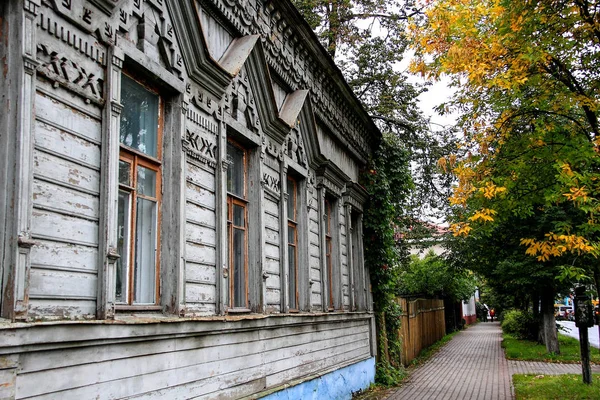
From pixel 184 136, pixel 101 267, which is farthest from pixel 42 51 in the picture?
pixel 184 136

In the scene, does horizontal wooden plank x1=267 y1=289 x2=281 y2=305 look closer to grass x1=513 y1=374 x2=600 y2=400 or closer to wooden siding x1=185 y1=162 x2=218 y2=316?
wooden siding x1=185 y1=162 x2=218 y2=316

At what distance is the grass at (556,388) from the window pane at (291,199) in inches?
223

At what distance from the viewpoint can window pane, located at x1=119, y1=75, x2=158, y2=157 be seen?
5332mm

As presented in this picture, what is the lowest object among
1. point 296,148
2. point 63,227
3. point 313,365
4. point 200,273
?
point 313,365

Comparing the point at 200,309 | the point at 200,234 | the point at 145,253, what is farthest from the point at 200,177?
the point at 200,309

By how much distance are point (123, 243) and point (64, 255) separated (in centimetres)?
97

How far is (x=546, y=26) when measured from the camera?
344 inches

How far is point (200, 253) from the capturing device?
615cm

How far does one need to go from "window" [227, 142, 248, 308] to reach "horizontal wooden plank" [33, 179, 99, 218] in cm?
287

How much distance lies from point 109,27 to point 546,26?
6.61m

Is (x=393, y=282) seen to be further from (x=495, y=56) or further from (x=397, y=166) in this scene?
(x=495, y=56)

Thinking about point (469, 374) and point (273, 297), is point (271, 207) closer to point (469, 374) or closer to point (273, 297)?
point (273, 297)

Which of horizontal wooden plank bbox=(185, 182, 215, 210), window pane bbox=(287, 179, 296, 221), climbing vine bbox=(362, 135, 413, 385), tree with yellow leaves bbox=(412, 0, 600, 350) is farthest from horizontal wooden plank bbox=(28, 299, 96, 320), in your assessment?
climbing vine bbox=(362, 135, 413, 385)

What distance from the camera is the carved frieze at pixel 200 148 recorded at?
6056mm
